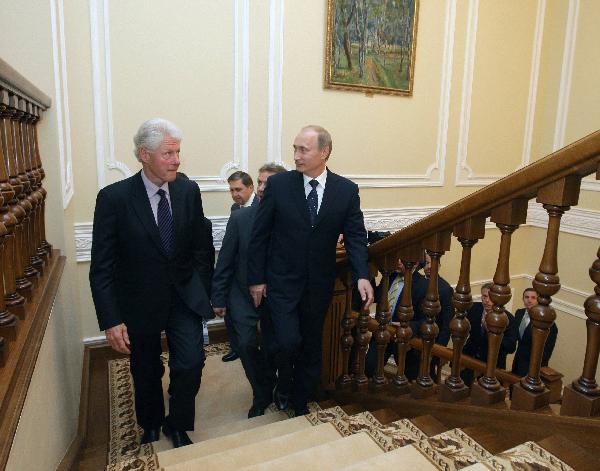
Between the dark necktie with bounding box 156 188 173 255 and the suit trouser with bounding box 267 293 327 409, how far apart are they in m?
0.66

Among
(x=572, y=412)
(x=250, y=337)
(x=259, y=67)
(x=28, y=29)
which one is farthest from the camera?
(x=259, y=67)

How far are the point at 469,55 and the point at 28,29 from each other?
194 inches

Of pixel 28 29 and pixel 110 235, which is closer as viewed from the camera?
pixel 110 235

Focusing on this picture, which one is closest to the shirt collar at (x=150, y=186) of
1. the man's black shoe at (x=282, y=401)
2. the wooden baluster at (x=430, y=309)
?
the wooden baluster at (x=430, y=309)

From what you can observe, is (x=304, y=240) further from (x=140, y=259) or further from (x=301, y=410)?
(x=301, y=410)

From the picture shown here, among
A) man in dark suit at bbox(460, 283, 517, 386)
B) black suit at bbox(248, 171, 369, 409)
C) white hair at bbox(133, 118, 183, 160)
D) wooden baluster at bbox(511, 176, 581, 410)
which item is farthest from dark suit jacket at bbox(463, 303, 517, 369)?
white hair at bbox(133, 118, 183, 160)

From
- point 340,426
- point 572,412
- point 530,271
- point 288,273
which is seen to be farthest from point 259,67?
point 530,271

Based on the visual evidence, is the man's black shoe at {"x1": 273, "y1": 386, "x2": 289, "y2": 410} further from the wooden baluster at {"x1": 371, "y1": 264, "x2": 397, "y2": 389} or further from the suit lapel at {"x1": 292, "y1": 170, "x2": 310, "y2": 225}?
the suit lapel at {"x1": 292, "y1": 170, "x2": 310, "y2": 225}

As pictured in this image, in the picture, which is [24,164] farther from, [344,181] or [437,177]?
[437,177]

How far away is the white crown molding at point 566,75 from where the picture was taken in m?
6.06

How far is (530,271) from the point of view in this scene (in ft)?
22.4

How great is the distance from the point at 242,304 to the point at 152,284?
0.83m

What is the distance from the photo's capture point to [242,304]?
10.3 feet

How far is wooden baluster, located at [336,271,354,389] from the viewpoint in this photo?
111 inches
